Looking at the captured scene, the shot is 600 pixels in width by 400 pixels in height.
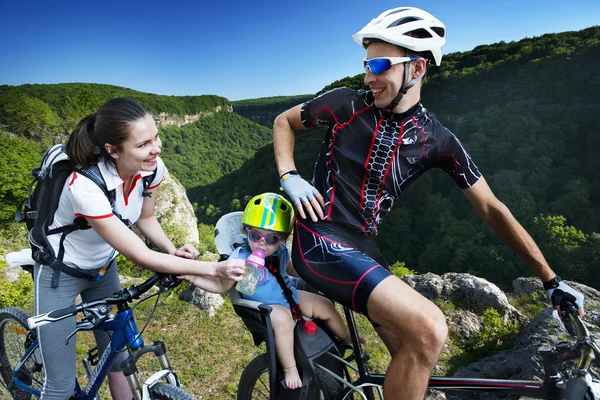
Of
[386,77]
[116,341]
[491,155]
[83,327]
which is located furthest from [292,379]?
[491,155]

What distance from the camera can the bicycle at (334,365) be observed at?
6.91ft

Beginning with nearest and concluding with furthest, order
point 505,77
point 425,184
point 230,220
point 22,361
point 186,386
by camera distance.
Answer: point 230,220
point 22,361
point 186,386
point 425,184
point 505,77

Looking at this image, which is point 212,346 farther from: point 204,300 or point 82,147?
point 82,147

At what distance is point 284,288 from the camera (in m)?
2.62

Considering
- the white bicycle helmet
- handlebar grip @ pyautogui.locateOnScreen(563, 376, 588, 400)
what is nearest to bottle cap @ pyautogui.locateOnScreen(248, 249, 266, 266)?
the white bicycle helmet

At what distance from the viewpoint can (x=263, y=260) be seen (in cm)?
243

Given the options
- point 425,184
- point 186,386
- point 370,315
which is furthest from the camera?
point 425,184

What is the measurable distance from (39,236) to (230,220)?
1259 millimetres

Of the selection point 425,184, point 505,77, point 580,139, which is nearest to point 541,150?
point 580,139

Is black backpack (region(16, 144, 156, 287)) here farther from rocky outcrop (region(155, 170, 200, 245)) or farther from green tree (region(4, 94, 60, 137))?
green tree (region(4, 94, 60, 137))

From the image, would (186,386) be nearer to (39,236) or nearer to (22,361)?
(22,361)

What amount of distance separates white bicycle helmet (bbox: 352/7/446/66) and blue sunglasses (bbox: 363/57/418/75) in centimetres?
8

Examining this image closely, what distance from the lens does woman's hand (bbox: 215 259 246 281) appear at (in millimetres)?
2064

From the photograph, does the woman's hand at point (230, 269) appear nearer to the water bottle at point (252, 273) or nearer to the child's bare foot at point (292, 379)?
the water bottle at point (252, 273)
